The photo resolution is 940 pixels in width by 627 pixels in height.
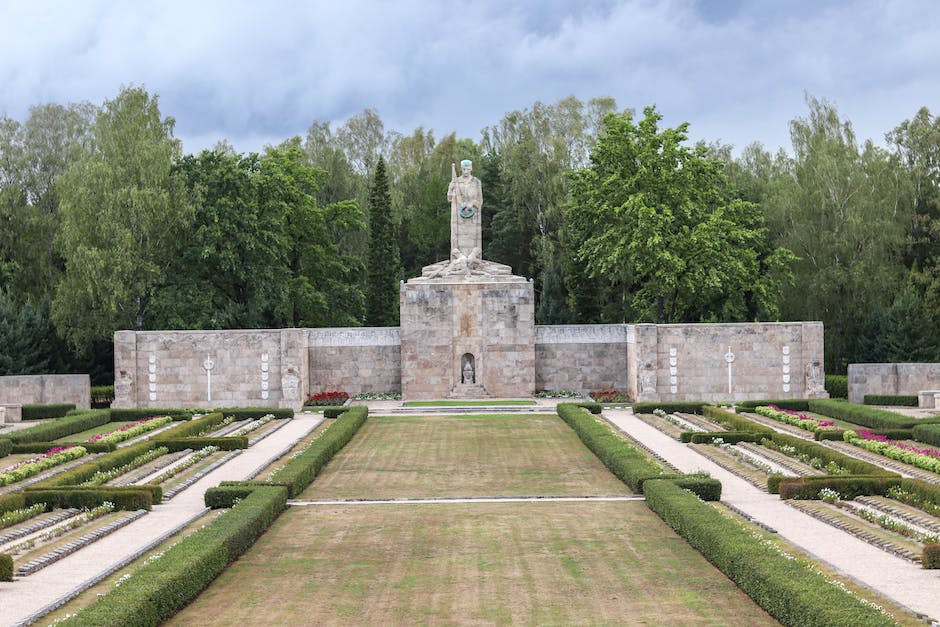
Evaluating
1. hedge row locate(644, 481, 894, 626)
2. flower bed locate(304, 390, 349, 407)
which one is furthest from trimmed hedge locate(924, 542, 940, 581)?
flower bed locate(304, 390, 349, 407)

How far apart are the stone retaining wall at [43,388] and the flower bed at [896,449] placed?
92.6ft

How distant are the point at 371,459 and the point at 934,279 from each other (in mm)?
34438

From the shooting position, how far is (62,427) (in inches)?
1378

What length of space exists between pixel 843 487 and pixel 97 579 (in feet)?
45.1

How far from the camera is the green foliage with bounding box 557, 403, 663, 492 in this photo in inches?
960

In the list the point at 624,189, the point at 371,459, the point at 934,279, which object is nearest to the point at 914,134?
the point at 934,279

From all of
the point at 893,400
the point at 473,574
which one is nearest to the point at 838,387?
the point at 893,400

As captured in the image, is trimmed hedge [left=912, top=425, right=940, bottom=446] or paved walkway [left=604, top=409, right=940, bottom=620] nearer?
paved walkway [left=604, top=409, right=940, bottom=620]

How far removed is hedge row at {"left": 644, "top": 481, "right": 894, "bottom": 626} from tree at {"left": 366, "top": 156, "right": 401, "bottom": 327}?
140ft

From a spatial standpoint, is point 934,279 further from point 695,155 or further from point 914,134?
point 695,155

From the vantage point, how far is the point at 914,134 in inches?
2271

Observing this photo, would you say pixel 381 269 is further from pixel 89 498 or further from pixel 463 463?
pixel 89 498

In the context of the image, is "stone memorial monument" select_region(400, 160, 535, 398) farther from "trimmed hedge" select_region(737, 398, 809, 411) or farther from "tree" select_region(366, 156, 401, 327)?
"tree" select_region(366, 156, 401, 327)

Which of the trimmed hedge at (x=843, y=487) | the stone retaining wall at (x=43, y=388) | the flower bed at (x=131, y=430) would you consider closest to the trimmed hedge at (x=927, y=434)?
the trimmed hedge at (x=843, y=487)
